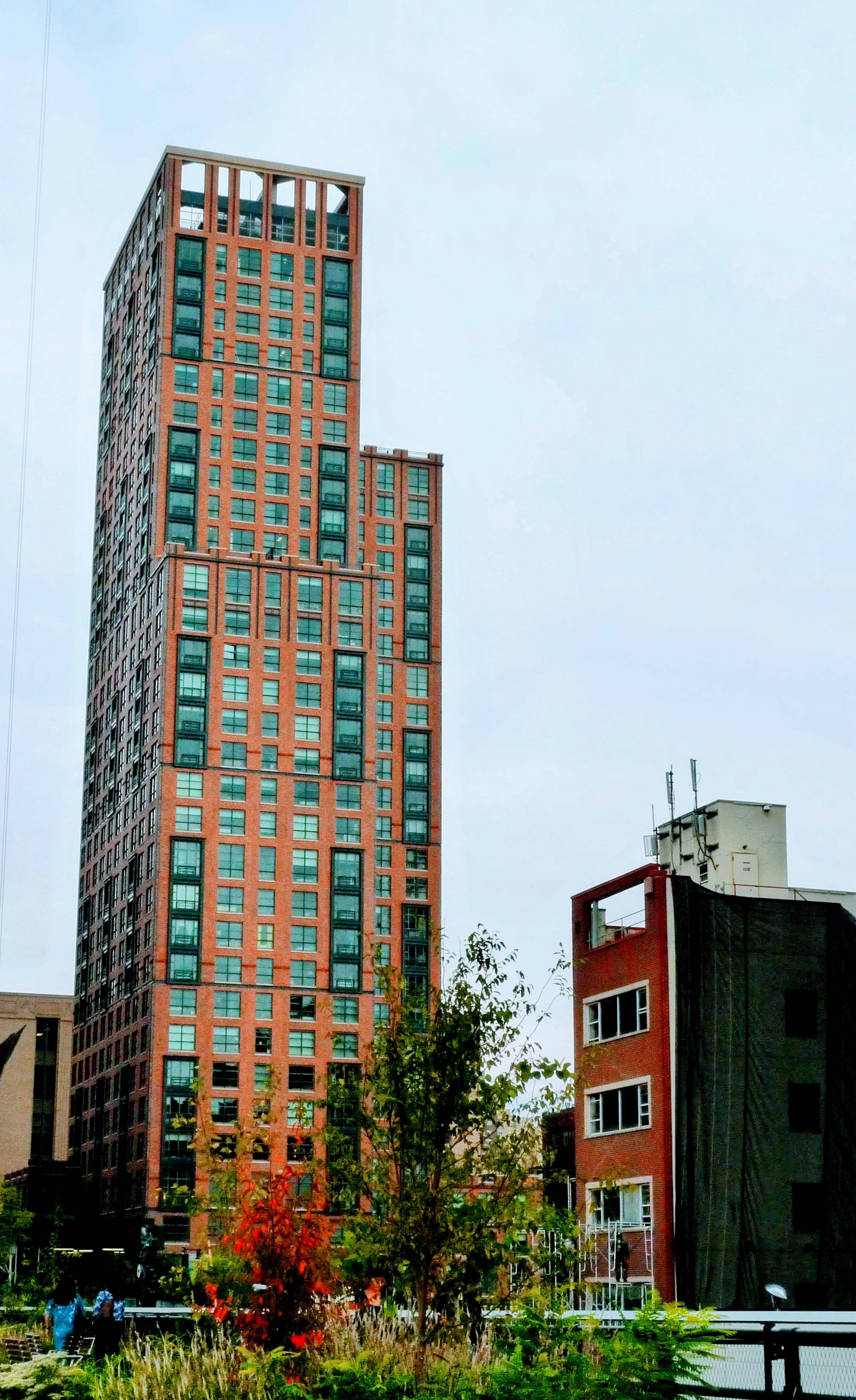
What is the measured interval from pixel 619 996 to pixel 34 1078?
10657 cm

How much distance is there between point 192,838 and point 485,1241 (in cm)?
11823

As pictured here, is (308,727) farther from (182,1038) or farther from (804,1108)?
(804,1108)

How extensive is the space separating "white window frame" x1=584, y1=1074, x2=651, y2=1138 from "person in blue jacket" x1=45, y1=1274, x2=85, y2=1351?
95.9ft

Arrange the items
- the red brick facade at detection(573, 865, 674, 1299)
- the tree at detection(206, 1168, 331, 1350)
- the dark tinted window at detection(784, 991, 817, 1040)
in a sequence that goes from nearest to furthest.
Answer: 1. the tree at detection(206, 1168, 331, 1350)
2. the red brick facade at detection(573, 865, 674, 1299)
3. the dark tinted window at detection(784, 991, 817, 1040)

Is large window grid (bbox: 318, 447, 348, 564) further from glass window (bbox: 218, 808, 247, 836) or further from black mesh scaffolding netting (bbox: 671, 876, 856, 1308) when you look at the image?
black mesh scaffolding netting (bbox: 671, 876, 856, 1308)

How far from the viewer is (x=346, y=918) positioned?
14062 cm

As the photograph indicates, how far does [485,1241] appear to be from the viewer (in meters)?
20.7

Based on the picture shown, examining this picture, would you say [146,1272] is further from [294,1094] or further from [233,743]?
[233,743]

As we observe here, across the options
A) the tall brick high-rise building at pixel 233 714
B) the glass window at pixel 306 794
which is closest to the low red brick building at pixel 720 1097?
the tall brick high-rise building at pixel 233 714

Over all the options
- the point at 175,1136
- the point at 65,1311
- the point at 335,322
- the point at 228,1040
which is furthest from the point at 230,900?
the point at 65,1311

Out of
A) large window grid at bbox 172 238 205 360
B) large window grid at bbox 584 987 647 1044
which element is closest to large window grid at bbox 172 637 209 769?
large window grid at bbox 172 238 205 360

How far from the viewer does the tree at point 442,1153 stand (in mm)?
20609

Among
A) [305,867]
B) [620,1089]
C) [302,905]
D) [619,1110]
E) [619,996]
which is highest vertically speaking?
[305,867]

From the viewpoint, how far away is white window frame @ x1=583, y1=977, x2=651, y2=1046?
59.2 meters
